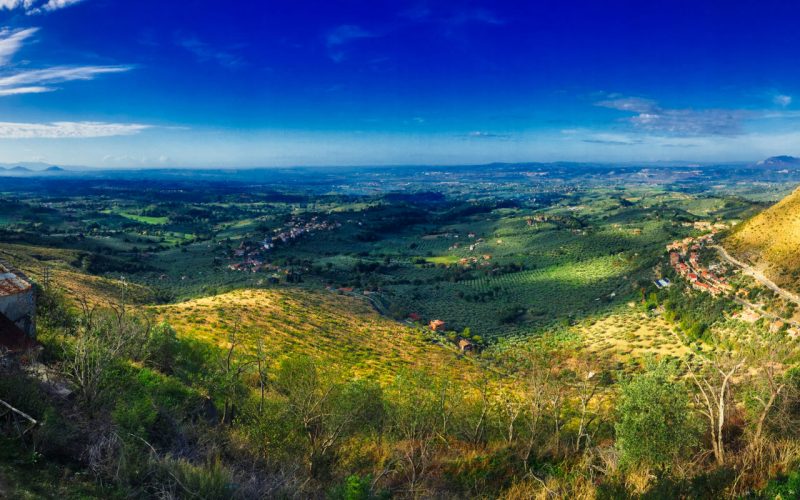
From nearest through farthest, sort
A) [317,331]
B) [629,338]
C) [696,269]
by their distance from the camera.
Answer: [317,331] < [629,338] < [696,269]

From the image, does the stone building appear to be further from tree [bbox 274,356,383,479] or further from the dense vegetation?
tree [bbox 274,356,383,479]

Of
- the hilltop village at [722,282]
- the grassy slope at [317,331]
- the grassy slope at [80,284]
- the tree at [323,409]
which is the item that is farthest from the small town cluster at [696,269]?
the grassy slope at [80,284]

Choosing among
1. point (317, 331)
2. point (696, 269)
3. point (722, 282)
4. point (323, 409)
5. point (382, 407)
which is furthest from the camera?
point (696, 269)

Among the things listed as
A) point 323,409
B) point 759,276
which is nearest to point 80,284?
point 323,409

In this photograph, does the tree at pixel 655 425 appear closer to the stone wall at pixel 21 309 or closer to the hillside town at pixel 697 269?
the stone wall at pixel 21 309

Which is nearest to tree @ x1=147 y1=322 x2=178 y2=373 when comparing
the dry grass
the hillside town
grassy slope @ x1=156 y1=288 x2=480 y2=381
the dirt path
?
grassy slope @ x1=156 y1=288 x2=480 y2=381

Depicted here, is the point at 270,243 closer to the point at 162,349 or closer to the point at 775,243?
the point at 162,349
